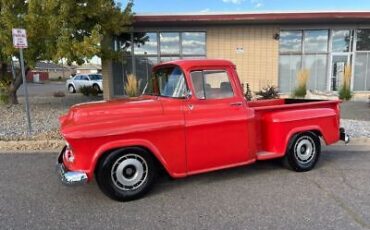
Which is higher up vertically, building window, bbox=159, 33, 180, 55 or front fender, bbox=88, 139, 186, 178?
building window, bbox=159, 33, 180, 55

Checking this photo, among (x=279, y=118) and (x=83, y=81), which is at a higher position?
(x=83, y=81)

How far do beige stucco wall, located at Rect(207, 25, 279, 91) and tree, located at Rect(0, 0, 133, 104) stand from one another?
491 cm

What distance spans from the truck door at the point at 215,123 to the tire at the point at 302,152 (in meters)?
0.86

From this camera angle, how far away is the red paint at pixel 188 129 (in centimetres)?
413

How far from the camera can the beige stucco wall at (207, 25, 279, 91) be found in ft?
49.3

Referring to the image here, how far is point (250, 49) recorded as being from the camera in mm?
→ 15133

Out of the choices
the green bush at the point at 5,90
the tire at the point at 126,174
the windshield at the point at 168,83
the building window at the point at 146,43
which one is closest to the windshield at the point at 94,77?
the building window at the point at 146,43

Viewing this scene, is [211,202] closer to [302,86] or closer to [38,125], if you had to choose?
[38,125]

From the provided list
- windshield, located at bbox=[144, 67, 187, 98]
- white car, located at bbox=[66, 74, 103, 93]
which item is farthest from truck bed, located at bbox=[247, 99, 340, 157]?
white car, located at bbox=[66, 74, 103, 93]

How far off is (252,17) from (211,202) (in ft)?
37.3

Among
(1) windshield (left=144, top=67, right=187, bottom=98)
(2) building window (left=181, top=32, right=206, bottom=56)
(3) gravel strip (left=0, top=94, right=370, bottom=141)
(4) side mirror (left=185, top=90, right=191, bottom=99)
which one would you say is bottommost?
(3) gravel strip (left=0, top=94, right=370, bottom=141)

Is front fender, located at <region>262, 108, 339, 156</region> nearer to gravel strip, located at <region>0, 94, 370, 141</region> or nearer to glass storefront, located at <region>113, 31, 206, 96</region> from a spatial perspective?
gravel strip, located at <region>0, 94, 370, 141</region>

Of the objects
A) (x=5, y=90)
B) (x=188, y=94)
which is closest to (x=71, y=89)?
(x=5, y=90)

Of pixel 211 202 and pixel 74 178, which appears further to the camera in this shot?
pixel 211 202
